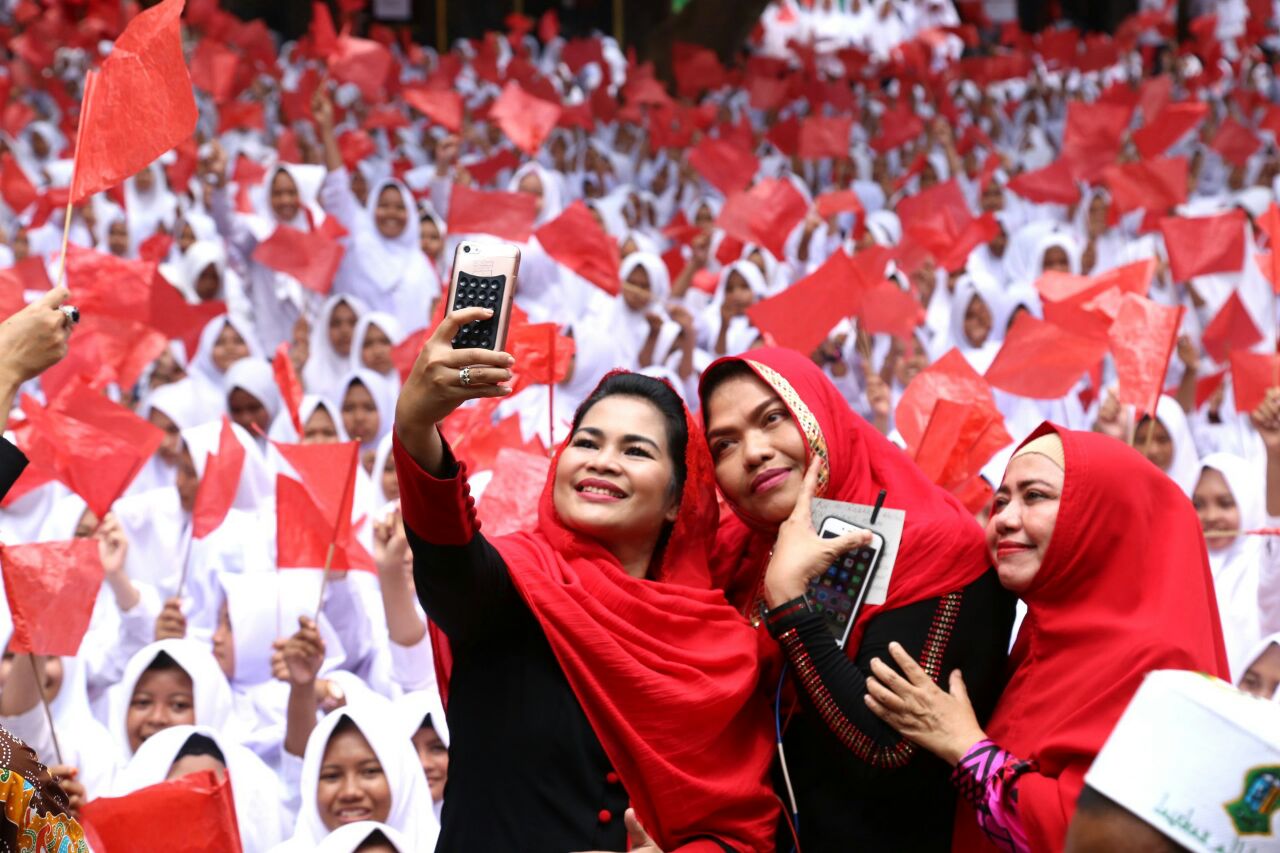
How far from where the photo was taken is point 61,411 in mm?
3438

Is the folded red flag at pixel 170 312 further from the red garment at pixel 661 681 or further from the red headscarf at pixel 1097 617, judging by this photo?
the red headscarf at pixel 1097 617

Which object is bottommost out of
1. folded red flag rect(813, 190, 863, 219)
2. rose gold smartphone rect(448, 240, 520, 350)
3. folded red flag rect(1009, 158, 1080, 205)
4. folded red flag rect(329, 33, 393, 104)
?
rose gold smartphone rect(448, 240, 520, 350)

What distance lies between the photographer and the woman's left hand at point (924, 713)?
171 centimetres

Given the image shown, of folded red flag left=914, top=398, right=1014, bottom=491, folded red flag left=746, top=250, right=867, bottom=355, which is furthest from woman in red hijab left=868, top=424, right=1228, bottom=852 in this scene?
folded red flag left=746, top=250, right=867, bottom=355

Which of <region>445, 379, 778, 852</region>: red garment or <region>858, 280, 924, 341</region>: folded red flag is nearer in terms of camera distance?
<region>445, 379, 778, 852</region>: red garment

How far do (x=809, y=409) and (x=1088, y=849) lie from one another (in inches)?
32.4

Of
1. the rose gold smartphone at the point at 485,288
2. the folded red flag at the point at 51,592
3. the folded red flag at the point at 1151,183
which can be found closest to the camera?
the rose gold smartphone at the point at 485,288

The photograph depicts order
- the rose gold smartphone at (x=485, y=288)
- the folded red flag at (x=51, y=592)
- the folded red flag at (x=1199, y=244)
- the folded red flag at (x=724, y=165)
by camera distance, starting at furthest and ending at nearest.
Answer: the folded red flag at (x=724, y=165) → the folded red flag at (x=1199, y=244) → the folded red flag at (x=51, y=592) → the rose gold smartphone at (x=485, y=288)

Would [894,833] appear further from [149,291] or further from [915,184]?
[915,184]

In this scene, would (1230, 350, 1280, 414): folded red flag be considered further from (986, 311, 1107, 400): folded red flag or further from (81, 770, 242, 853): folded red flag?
(81, 770, 242, 853): folded red flag

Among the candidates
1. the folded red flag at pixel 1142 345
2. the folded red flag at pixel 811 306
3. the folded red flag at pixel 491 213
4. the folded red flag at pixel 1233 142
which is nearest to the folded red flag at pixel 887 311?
the folded red flag at pixel 811 306

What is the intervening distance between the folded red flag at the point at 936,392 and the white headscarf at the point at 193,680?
170 centimetres

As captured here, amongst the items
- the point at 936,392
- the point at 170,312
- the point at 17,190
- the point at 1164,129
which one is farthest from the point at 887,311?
the point at 17,190

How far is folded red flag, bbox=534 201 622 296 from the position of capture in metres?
4.80
